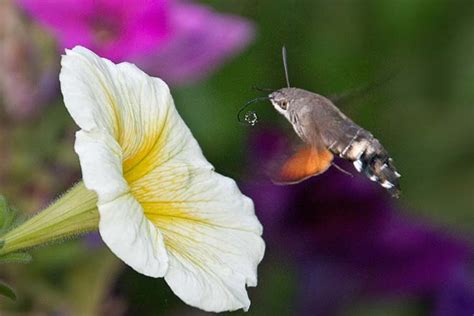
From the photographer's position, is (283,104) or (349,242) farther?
(349,242)

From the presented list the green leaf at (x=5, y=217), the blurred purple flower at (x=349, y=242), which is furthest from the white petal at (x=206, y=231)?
the blurred purple flower at (x=349, y=242)

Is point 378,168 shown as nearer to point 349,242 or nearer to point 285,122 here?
point 349,242

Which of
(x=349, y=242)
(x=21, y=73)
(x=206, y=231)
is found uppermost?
(x=206, y=231)

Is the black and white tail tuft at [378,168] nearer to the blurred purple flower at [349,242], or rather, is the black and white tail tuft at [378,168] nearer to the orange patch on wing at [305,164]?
the orange patch on wing at [305,164]

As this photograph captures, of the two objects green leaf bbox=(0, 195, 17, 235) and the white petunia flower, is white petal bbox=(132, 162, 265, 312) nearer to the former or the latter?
the white petunia flower

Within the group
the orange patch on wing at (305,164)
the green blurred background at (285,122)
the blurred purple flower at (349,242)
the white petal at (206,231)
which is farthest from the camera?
the blurred purple flower at (349,242)

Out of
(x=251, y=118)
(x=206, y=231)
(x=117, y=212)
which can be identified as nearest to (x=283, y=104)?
(x=251, y=118)
